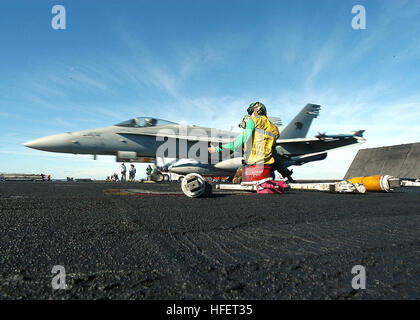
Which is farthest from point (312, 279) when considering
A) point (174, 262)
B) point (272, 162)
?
point (272, 162)

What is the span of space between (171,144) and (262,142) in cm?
790

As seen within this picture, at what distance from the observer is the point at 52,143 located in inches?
376

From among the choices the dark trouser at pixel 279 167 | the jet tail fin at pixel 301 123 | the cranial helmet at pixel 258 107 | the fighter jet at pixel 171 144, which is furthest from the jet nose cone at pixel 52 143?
the jet tail fin at pixel 301 123

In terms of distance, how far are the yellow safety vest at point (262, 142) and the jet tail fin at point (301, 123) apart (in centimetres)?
1263

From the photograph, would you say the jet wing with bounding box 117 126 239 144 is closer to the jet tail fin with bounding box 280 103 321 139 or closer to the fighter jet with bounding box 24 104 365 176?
the fighter jet with bounding box 24 104 365 176

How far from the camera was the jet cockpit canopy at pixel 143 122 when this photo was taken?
11.1m

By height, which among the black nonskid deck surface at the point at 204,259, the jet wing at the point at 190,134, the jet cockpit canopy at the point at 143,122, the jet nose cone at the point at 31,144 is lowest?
the black nonskid deck surface at the point at 204,259

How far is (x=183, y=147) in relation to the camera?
11.5m

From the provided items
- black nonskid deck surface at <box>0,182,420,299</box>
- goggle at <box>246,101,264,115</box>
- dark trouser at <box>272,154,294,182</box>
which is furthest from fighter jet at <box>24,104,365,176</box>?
black nonskid deck surface at <box>0,182,420,299</box>

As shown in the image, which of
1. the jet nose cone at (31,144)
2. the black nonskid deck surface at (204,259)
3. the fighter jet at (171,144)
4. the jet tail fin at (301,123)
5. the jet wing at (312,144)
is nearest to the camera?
the black nonskid deck surface at (204,259)

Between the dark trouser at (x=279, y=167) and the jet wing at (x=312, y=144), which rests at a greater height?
the jet wing at (x=312, y=144)

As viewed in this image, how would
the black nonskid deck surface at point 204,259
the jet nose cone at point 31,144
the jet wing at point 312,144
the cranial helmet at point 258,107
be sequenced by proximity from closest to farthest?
the black nonskid deck surface at point 204,259
the cranial helmet at point 258,107
the jet nose cone at point 31,144
the jet wing at point 312,144

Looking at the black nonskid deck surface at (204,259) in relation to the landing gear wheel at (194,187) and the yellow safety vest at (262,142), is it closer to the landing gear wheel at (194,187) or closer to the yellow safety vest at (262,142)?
the landing gear wheel at (194,187)
